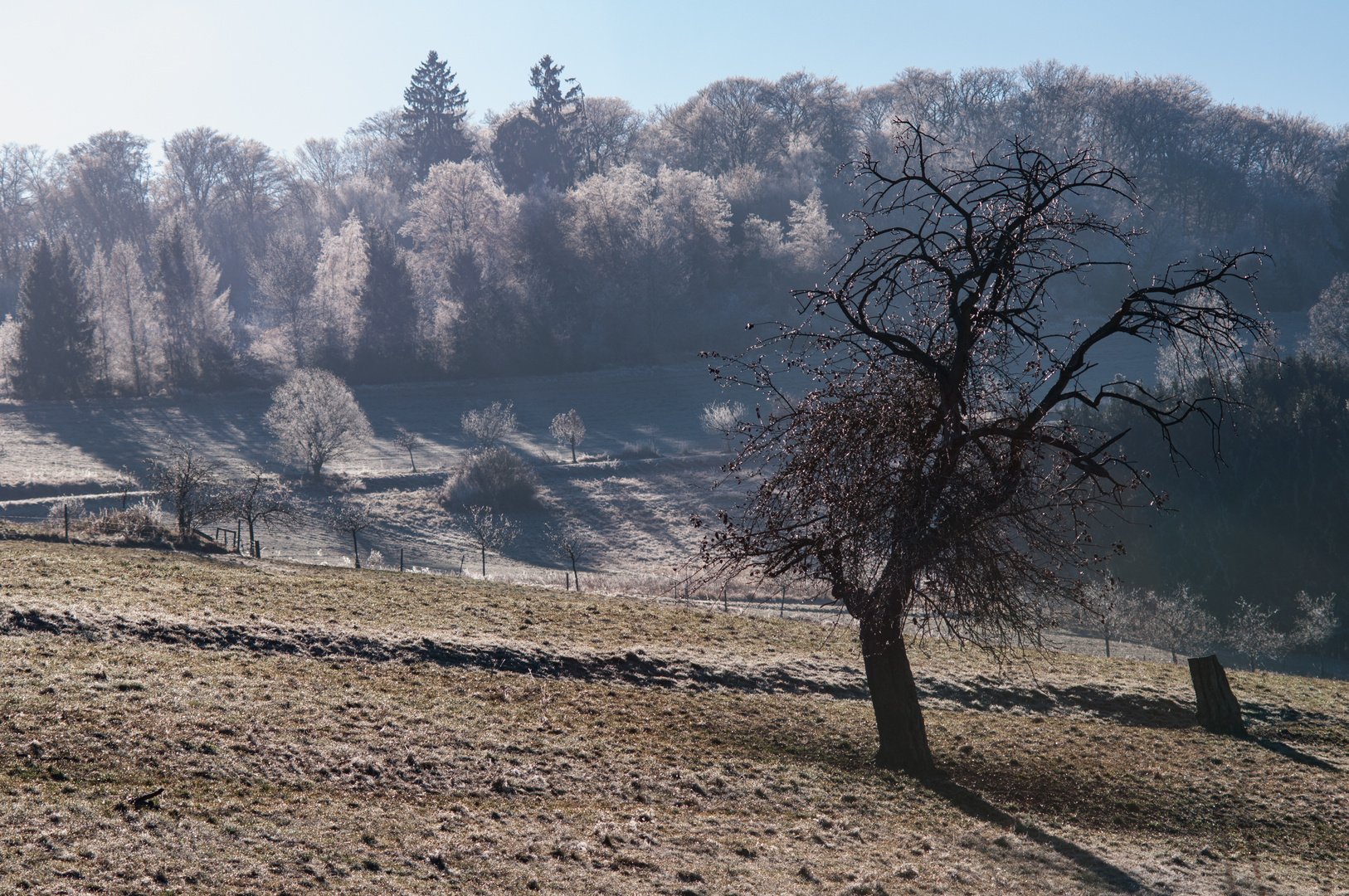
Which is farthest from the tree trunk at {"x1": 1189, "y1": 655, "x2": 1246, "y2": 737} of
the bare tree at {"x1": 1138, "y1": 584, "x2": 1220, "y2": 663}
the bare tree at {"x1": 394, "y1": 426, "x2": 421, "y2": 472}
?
the bare tree at {"x1": 394, "y1": 426, "x2": 421, "y2": 472}

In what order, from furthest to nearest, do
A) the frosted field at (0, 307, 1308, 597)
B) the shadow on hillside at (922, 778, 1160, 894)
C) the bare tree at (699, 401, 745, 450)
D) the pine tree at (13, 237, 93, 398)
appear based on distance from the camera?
1. the bare tree at (699, 401, 745, 450)
2. the pine tree at (13, 237, 93, 398)
3. the frosted field at (0, 307, 1308, 597)
4. the shadow on hillside at (922, 778, 1160, 894)

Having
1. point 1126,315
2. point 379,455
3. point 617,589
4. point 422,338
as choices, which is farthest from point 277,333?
point 1126,315

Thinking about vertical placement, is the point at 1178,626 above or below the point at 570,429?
below

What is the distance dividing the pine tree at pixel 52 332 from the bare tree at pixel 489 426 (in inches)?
1216

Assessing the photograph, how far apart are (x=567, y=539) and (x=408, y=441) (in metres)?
19.1

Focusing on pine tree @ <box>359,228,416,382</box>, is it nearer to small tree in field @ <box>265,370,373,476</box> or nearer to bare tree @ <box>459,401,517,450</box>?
bare tree @ <box>459,401,517,450</box>

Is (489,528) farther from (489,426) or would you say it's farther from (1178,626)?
(1178,626)

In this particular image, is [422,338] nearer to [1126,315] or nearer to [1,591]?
[1,591]

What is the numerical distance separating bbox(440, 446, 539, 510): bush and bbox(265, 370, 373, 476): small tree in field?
8.73 metres

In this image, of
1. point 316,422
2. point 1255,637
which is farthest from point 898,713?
point 316,422

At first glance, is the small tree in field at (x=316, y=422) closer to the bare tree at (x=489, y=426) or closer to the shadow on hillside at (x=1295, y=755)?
the bare tree at (x=489, y=426)

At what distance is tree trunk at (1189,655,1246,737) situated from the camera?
1803cm

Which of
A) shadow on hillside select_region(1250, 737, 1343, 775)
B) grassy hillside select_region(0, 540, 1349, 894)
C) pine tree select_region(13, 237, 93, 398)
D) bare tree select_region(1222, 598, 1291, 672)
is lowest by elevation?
bare tree select_region(1222, 598, 1291, 672)

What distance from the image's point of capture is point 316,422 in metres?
60.1
